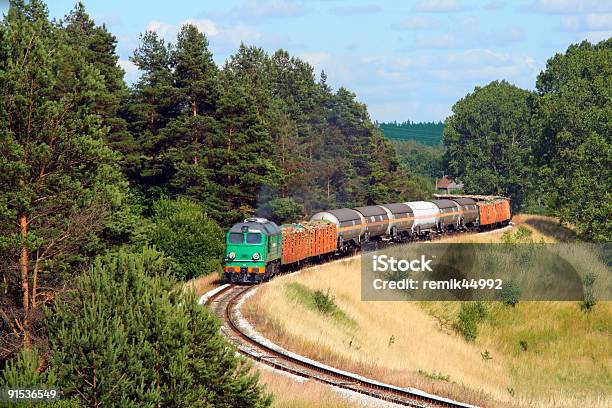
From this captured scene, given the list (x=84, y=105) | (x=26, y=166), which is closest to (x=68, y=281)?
(x=26, y=166)

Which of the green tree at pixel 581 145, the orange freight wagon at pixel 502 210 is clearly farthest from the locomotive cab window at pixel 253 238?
the orange freight wagon at pixel 502 210

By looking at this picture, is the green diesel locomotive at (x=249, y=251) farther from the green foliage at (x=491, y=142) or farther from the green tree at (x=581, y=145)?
the green foliage at (x=491, y=142)

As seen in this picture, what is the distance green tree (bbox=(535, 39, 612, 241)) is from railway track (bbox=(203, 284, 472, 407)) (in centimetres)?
4663

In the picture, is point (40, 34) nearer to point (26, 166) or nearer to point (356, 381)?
point (26, 166)

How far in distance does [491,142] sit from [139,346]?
106 meters

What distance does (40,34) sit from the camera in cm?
2706

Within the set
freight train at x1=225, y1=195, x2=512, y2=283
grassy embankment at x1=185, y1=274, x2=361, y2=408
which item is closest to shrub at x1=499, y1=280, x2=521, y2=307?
freight train at x1=225, y1=195, x2=512, y2=283

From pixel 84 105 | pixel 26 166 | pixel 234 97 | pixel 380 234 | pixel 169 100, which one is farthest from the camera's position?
pixel 169 100

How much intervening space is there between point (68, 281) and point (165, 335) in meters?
9.39

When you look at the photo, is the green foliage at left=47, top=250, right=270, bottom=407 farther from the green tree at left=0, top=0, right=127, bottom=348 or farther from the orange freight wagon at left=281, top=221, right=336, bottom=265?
the orange freight wagon at left=281, top=221, right=336, bottom=265

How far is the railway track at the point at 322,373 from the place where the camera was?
79.0 ft

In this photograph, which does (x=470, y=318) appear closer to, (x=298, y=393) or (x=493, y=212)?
(x=298, y=393)

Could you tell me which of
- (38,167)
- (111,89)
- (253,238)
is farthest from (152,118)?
(38,167)

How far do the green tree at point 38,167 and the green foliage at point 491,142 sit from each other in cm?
9473
